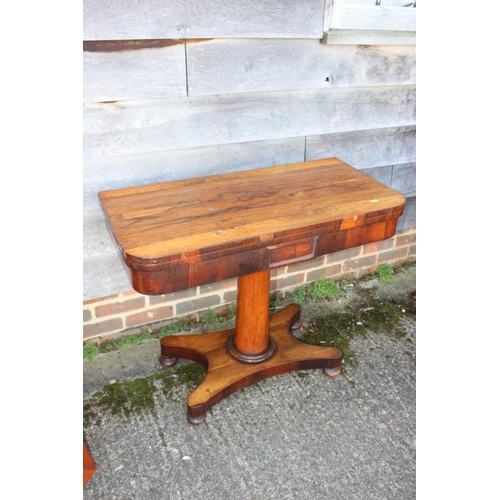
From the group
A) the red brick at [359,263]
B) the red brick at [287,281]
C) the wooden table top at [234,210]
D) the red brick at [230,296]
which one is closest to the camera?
the wooden table top at [234,210]

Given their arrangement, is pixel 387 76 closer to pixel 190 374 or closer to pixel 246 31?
pixel 246 31

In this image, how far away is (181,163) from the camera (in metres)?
2.03

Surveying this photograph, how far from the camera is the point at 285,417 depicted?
2.00 meters

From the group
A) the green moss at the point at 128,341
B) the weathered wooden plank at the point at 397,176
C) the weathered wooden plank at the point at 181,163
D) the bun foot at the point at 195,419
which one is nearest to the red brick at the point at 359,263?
the weathered wooden plank at the point at 397,176

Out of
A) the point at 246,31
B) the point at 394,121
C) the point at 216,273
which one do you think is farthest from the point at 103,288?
the point at 394,121

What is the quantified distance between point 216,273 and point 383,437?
0.99 metres

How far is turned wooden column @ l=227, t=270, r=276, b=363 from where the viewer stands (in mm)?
1977

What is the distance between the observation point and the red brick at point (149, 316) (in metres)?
2.36

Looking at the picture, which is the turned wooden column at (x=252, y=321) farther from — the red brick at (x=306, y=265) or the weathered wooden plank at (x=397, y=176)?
the weathered wooden plank at (x=397, y=176)

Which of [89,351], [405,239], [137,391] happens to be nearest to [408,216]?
[405,239]

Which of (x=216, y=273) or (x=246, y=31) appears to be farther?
(x=246, y=31)

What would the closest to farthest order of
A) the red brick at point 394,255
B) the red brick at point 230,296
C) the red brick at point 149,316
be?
the red brick at point 149,316
the red brick at point 230,296
the red brick at point 394,255

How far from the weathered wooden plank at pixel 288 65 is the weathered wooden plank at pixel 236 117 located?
0.05 m

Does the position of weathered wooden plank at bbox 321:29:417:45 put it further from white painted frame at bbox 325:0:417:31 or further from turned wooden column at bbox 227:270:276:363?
turned wooden column at bbox 227:270:276:363
